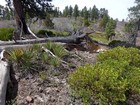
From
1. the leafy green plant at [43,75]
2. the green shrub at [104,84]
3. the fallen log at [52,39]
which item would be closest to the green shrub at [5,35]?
the fallen log at [52,39]

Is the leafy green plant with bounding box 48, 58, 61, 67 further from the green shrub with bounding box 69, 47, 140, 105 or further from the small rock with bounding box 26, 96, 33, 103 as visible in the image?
the small rock with bounding box 26, 96, 33, 103

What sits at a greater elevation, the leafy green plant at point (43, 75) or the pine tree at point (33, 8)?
the pine tree at point (33, 8)

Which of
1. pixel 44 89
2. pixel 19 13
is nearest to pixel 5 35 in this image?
pixel 19 13

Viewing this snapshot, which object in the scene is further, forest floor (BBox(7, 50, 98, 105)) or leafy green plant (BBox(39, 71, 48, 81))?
leafy green plant (BBox(39, 71, 48, 81))

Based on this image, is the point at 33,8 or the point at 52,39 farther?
the point at 33,8

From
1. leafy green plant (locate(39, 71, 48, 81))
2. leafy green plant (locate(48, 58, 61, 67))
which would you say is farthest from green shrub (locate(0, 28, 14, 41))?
leafy green plant (locate(39, 71, 48, 81))

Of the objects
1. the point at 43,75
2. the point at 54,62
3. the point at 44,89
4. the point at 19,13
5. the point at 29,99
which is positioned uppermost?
the point at 19,13

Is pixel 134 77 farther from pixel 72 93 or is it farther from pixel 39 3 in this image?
pixel 39 3

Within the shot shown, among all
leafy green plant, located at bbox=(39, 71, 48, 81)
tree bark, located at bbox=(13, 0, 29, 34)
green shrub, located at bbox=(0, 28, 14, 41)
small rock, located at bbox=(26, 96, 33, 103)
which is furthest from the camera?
tree bark, located at bbox=(13, 0, 29, 34)

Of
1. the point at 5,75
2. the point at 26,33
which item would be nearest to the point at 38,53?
the point at 5,75

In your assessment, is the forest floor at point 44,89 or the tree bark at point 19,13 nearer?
the forest floor at point 44,89

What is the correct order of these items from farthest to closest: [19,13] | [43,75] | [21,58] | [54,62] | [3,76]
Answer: [19,13]
[54,62]
[21,58]
[43,75]
[3,76]

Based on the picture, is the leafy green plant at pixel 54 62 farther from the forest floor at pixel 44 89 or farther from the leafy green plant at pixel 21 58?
the leafy green plant at pixel 21 58

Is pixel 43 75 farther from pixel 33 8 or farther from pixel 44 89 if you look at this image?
pixel 33 8
